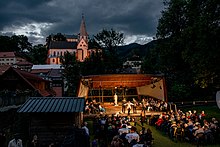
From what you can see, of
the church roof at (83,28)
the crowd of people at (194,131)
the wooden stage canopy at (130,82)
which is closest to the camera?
the crowd of people at (194,131)

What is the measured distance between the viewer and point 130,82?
26.9 m

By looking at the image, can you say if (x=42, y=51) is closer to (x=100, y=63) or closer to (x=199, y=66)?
(x=100, y=63)

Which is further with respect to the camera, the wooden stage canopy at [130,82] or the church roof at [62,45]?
the church roof at [62,45]

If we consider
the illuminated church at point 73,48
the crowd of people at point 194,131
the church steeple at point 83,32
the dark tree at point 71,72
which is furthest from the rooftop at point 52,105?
the church steeple at point 83,32

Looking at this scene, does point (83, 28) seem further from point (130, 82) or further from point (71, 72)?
point (130, 82)

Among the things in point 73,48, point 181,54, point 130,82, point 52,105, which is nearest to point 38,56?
point 73,48

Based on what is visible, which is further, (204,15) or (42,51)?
(42,51)

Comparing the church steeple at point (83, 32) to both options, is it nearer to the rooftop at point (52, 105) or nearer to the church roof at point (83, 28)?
the church roof at point (83, 28)

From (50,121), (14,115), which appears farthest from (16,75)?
(50,121)

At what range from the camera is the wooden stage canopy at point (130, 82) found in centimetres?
2230

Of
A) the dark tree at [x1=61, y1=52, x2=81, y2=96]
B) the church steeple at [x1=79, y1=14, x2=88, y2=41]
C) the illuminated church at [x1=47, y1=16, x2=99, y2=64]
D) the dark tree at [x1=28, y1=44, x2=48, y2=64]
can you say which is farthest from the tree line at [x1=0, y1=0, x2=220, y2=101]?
the church steeple at [x1=79, y1=14, x2=88, y2=41]

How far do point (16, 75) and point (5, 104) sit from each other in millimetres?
10138

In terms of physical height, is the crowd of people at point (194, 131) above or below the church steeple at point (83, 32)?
below

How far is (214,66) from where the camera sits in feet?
69.5
